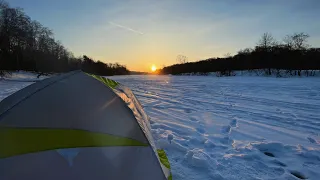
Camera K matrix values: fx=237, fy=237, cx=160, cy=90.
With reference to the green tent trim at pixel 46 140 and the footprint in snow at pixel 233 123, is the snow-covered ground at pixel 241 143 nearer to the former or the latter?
the footprint in snow at pixel 233 123

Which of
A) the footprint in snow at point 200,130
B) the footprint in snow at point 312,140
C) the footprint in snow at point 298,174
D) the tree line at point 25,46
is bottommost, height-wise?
the footprint in snow at point 298,174

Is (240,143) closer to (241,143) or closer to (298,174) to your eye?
(241,143)

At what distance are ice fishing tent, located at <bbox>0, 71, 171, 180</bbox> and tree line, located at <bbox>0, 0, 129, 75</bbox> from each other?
22825 millimetres

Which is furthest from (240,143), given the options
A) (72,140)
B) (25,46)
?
(25,46)

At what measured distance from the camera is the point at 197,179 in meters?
2.78

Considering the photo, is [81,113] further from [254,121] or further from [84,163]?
[254,121]

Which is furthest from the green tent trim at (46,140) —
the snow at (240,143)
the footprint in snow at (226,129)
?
the footprint in snow at (226,129)

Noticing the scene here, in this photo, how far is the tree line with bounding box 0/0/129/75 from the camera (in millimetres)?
38281

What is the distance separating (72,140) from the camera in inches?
86.5

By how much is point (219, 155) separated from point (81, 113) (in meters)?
2.15

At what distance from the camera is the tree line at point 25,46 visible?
126 ft

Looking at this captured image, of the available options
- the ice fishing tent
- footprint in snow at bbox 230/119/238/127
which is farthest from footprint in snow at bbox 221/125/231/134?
the ice fishing tent

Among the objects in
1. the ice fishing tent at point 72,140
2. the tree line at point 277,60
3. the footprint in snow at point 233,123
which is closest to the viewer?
the ice fishing tent at point 72,140

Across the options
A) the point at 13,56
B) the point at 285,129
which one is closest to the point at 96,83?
the point at 285,129
